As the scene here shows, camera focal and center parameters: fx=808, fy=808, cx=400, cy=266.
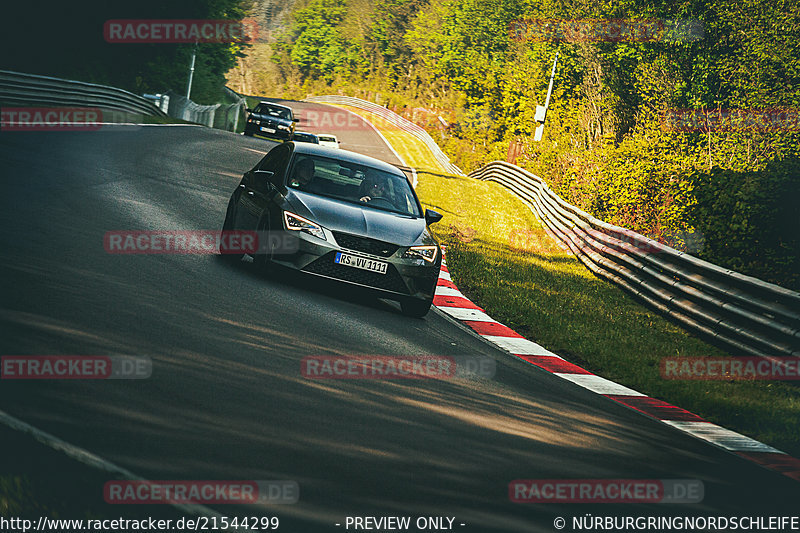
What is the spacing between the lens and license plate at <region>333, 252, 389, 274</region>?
8945mm

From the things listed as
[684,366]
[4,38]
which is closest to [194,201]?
[684,366]

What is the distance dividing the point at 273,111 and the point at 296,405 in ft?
118

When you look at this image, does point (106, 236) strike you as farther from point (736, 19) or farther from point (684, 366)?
point (736, 19)

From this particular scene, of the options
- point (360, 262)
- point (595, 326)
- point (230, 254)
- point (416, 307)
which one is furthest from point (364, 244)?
point (595, 326)

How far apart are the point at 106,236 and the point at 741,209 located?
10643mm

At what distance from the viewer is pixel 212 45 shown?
6912 cm

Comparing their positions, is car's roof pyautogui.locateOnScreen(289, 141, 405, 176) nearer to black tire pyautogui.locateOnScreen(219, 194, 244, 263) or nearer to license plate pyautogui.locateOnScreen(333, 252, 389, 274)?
black tire pyautogui.locateOnScreen(219, 194, 244, 263)

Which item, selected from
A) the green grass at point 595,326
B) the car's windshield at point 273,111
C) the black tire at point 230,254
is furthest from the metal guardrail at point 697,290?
the car's windshield at point 273,111

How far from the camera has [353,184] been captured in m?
10.3

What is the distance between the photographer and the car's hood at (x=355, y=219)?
9.13m

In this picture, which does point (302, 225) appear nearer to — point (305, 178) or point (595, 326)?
point (305, 178)

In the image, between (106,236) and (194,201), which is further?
(194,201)

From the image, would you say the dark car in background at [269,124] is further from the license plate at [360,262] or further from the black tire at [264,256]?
the license plate at [360,262]

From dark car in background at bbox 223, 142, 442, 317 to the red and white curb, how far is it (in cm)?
116
